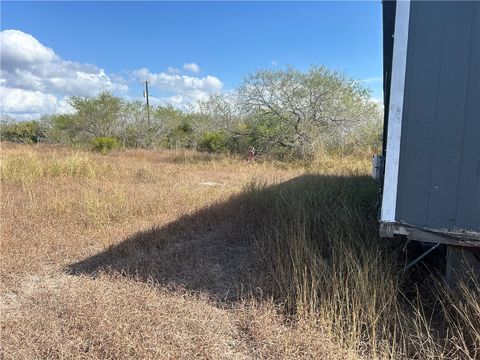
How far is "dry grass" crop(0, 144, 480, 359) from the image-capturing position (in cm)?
242

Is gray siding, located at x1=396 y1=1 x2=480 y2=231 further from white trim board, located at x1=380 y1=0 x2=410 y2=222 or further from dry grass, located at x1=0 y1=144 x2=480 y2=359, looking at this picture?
dry grass, located at x1=0 y1=144 x2=480 y2=359

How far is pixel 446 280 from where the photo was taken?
2.90 m

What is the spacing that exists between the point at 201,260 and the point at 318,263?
1317mm

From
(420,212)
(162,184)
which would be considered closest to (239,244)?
(420,212)

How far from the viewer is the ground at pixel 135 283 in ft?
7.96

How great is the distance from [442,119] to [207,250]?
2.78 meters

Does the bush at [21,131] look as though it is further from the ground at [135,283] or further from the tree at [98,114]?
the ground at [135,283]

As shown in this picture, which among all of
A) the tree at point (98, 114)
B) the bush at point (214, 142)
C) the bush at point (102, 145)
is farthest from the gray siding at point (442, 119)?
the tree at point (98, 114)

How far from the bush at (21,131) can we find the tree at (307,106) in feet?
64.1

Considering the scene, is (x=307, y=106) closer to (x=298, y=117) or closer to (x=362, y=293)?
(x=298, y=117)

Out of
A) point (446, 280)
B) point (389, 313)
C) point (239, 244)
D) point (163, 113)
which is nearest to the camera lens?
point (389, 313)

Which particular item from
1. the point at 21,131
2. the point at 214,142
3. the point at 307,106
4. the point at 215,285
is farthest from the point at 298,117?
the point at 21,131

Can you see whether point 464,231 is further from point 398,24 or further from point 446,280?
point 398,24

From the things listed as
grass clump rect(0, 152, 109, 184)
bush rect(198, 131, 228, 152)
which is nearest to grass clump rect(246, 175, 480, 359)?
grass clump rect(0, 152, 109, 184)
